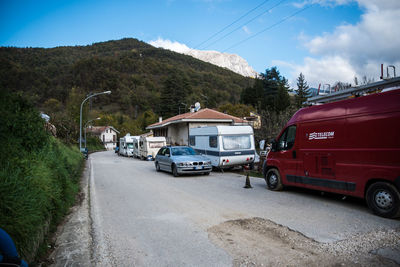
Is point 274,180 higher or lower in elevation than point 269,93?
lower

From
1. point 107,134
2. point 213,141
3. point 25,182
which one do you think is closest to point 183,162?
point 213,141

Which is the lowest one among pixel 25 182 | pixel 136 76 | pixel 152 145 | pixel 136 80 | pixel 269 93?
pixel 25 182

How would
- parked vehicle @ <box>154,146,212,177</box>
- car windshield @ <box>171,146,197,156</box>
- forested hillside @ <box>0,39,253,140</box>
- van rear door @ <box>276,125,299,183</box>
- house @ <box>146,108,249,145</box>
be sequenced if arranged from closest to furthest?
van rear door @ <box>276,125,299,183</box> < parked vehicle @ <box>154,146,212,177</box> < car windshield @ <box>171,146,197,156</box> < house @ <box>146,108,249,145</box> < forested hillside @ <box>0,39,253,140</box>

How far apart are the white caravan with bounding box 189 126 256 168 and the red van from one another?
6.36m

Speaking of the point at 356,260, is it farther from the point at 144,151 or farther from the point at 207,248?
the point at 144,151

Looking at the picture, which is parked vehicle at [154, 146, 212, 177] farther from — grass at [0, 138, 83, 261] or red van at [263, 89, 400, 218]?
grass at [0, 138, 83, 261]

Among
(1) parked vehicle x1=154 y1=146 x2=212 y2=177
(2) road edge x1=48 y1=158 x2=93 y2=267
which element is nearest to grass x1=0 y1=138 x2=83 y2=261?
(2) road edge x1=48 y1=158 x2=93 y2=267

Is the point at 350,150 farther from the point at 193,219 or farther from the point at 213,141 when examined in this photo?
the point at 213,141

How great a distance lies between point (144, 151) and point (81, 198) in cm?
2216

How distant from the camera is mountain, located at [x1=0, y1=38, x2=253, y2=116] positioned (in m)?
78.1

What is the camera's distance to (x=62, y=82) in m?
71.6

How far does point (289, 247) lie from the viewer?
14.6 feet

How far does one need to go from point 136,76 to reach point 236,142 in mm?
84449

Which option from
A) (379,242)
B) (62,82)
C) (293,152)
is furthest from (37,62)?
(379,242)
